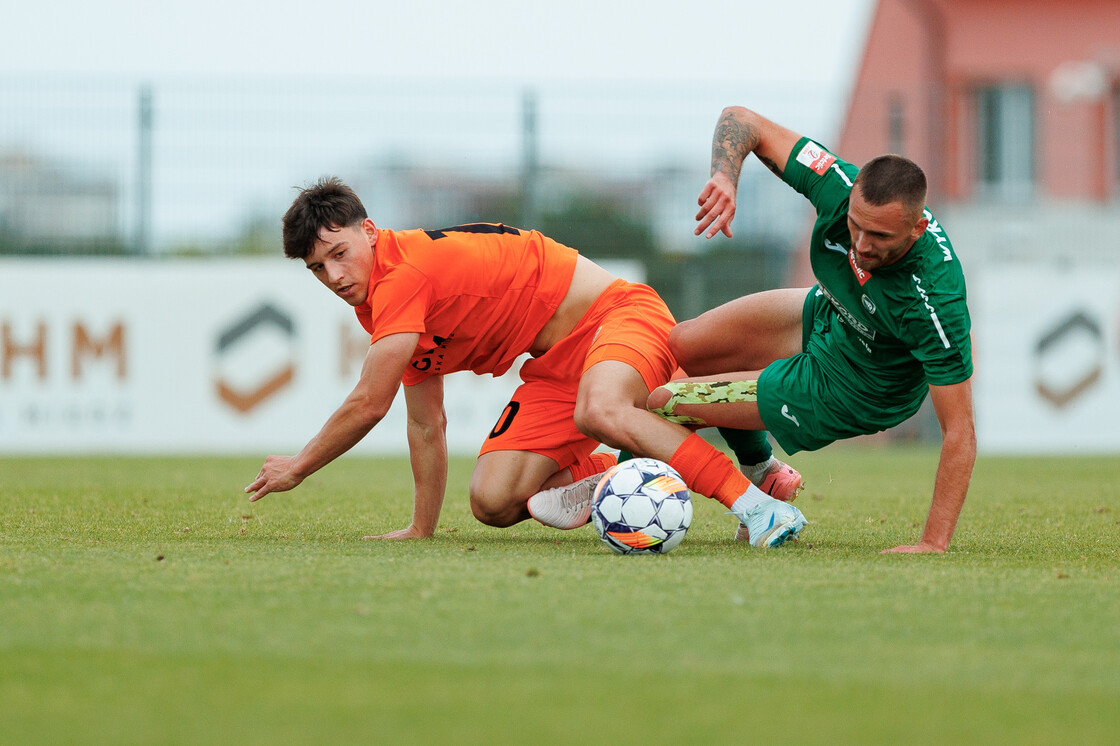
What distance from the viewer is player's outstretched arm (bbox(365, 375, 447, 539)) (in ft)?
16.2

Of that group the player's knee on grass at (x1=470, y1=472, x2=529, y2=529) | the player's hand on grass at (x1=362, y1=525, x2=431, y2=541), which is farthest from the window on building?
the player's hand on grass at (x1=362, y1=525, x2=431, y2=541)

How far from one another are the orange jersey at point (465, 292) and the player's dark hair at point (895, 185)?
152cm

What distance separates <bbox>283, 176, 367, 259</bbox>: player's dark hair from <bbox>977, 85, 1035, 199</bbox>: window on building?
16119 mm

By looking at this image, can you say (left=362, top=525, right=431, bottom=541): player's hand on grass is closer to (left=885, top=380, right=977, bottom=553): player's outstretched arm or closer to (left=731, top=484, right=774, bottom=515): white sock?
(left=731, top=484, right=774, bottom=515): white sock

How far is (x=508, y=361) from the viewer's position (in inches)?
207

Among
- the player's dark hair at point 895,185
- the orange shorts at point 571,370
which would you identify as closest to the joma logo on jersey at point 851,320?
the player's dark hair at point 895,185

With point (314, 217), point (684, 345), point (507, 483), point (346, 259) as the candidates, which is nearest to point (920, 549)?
point (684, 345)

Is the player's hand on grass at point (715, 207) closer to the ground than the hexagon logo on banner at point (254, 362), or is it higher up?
higher up

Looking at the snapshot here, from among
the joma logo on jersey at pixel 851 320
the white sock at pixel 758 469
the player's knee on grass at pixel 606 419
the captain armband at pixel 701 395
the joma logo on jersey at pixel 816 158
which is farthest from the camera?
the white sock at pixel 758 469

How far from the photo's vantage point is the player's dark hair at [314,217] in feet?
14.6

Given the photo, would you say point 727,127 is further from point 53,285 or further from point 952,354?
point 53,285

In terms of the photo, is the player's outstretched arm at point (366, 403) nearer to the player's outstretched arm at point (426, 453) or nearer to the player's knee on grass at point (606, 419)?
the player's outstretched arm at point (426, 453)

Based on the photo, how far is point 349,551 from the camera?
13.7 feet

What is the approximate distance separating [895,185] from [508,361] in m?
1.90
